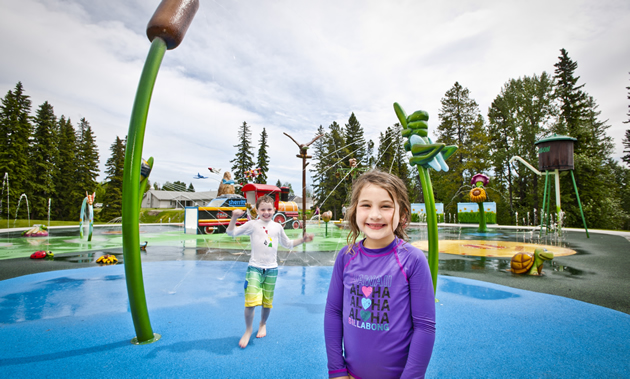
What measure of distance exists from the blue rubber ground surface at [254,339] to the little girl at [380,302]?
1.30m

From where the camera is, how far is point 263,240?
11.3 feet

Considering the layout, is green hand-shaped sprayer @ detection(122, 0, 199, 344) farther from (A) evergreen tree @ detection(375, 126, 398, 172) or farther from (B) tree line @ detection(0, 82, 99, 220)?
(A) evergreen tree @ detection(375, 126, 398, 172)

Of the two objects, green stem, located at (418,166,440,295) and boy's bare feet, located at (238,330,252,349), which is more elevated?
green stem, located at (418,166,440,295)

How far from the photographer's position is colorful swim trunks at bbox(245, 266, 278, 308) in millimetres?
3236

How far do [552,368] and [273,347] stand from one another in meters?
2.62

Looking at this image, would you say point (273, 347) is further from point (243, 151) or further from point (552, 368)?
point (243, 151)

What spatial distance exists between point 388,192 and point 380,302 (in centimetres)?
58

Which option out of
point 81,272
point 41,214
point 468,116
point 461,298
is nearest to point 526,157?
point 468,116

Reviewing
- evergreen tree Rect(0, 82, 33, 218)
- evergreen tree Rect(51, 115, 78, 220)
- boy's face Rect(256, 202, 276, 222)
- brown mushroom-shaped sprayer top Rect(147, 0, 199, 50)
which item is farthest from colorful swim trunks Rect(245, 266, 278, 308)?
evergreen tree Rect(51, 115, 78, 220)

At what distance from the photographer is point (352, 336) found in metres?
1.58

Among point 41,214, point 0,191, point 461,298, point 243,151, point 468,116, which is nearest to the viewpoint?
point 461,298

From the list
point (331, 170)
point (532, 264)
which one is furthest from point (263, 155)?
point (532, 264)

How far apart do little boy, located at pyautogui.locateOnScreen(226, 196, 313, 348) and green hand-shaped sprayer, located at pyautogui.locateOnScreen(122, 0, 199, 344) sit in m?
0.99

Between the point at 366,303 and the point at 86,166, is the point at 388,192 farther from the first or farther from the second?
the point at 86,166
